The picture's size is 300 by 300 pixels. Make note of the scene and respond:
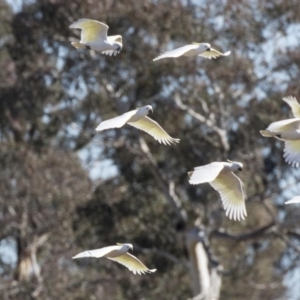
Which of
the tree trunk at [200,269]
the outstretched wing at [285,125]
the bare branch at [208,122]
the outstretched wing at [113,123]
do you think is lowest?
the tree trunk at [200,269]

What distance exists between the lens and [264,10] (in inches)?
721

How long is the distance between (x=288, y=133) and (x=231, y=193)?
71cm

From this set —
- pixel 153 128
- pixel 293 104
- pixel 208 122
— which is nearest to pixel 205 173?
pixel 153 128

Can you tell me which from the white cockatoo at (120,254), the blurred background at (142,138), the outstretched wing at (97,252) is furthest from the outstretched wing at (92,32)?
the blurred background at (142,138)

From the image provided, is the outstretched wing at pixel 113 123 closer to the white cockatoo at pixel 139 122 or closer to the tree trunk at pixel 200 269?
the white cockatoo at pixel 139 122

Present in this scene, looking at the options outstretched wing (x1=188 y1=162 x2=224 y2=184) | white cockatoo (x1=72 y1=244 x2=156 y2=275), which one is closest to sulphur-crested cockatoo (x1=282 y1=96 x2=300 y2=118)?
outstretched wing (x1=188 y1=162 x2=224 y2=184)

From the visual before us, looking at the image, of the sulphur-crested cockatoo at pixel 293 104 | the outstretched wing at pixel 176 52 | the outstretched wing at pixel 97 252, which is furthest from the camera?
the sulphur-crested cockatoo at pixel 293 104

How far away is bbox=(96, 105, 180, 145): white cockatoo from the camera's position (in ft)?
25.7

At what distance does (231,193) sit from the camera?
892cm

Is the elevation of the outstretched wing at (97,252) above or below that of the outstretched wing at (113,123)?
below

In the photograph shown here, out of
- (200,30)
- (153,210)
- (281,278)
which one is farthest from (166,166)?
(281,278)

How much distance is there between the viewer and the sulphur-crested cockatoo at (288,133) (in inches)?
345

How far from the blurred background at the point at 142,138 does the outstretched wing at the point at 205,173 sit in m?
9.49

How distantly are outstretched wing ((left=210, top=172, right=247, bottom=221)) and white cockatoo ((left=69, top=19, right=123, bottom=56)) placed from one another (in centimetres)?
150
